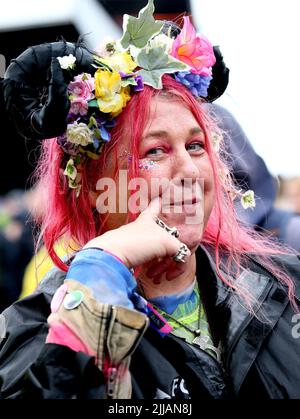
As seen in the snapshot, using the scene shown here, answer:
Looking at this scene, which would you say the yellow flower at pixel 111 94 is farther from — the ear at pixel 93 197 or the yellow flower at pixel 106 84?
the ear at pixel 93 197

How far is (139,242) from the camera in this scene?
1625mm

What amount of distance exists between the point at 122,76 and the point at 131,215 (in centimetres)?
41

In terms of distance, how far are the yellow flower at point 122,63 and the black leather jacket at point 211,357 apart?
642 millimetres

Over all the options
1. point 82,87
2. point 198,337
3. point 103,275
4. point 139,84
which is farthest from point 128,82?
point 198,337

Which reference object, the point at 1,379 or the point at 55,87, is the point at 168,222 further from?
the point at 1,379

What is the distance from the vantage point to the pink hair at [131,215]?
75.0 inches

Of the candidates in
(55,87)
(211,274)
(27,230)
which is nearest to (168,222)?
(211,274)

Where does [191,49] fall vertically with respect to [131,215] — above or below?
above

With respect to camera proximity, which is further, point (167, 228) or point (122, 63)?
point (122, 63)

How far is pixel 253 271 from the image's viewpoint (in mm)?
2109

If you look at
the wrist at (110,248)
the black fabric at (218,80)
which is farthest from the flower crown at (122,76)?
the wrist at (110,248)

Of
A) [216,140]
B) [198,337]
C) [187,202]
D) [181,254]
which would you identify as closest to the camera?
[181,254]

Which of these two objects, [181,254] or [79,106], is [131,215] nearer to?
[181,254]

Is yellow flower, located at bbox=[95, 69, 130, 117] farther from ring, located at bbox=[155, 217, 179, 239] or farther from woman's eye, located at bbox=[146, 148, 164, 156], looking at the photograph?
ring, located at bbox=[155, 217, 179, 239]
